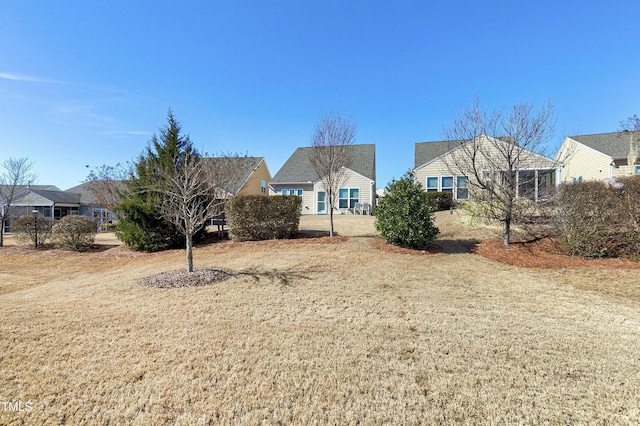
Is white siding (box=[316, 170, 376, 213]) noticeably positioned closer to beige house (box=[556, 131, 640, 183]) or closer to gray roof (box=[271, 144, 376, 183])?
gray roof (box=[271, 144, 376, 183])

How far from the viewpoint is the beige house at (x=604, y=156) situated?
837 inches

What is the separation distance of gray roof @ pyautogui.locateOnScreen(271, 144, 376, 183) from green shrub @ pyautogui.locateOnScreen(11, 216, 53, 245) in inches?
594

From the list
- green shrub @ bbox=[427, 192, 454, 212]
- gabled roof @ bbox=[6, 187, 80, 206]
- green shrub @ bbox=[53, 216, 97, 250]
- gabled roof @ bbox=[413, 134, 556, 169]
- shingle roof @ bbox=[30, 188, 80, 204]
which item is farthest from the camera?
shingle roof @ bbox=[30, 188, 80, 204]

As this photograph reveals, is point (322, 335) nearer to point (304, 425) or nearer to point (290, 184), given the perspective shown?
point (304, 425)

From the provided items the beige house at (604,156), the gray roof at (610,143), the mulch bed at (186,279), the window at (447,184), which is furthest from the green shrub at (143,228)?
the gray roof at (610,143)

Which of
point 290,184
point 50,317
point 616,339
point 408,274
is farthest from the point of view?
point 290,184

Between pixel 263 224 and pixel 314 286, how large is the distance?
618 centimetres

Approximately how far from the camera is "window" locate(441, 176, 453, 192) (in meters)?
21.9

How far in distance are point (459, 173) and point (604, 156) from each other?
16135mm

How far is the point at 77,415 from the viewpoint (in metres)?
2.50

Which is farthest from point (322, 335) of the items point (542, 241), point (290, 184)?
point (290, 184)

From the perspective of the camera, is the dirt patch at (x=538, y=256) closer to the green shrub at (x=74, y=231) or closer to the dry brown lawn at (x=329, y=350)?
the dry brown lawn at (x=329, y=350)

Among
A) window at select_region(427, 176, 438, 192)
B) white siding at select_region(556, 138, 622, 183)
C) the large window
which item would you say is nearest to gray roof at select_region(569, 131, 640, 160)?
white siding at select_region(556, 138, 622, 183)

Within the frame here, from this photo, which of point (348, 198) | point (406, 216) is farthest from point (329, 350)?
point (348, 198)
